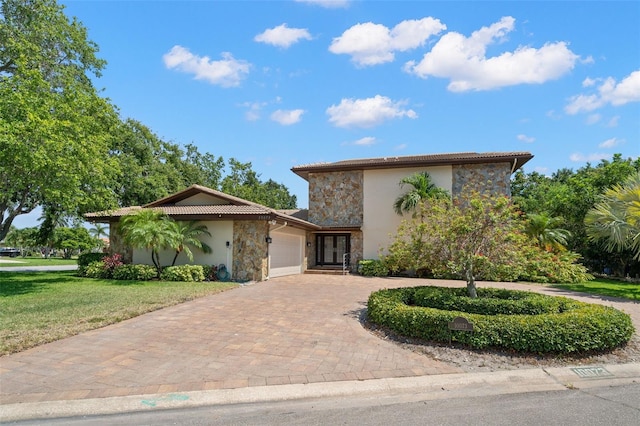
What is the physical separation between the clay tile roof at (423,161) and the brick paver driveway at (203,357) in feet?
42.0

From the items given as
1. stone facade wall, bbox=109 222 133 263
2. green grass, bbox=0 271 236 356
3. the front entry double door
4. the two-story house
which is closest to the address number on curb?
green grass, bbox=0 271 236 356

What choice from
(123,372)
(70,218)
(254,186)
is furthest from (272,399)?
(254,186)

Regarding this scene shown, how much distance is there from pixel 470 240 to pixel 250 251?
32.8ft

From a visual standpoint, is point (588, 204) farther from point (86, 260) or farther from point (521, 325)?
point (86, 260)

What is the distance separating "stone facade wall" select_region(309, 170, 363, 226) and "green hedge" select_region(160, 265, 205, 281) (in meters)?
8.24

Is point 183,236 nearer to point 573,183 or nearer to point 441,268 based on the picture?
point 441,268

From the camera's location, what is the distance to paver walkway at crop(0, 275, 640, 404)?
4.45 meters

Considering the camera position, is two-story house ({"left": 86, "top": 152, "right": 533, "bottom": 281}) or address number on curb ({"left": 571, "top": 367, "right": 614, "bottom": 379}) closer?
address number on curb ({"left": 571, "top": 367, "right": 614, "bottom": 379})

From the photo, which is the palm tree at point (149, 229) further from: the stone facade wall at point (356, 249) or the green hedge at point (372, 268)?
the stone facade wall at point (356, 249)

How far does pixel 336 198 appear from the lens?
21.2 m

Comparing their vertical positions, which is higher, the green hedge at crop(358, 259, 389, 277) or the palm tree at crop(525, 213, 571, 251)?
the palm tree at crop(525, 213, 571, 251)

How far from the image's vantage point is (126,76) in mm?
13336

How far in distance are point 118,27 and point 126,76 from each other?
2.24 metres

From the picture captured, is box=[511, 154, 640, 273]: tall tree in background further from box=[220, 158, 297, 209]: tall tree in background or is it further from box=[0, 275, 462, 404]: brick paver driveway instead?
box=[220, 158, 297, 209]: tall tree in background
